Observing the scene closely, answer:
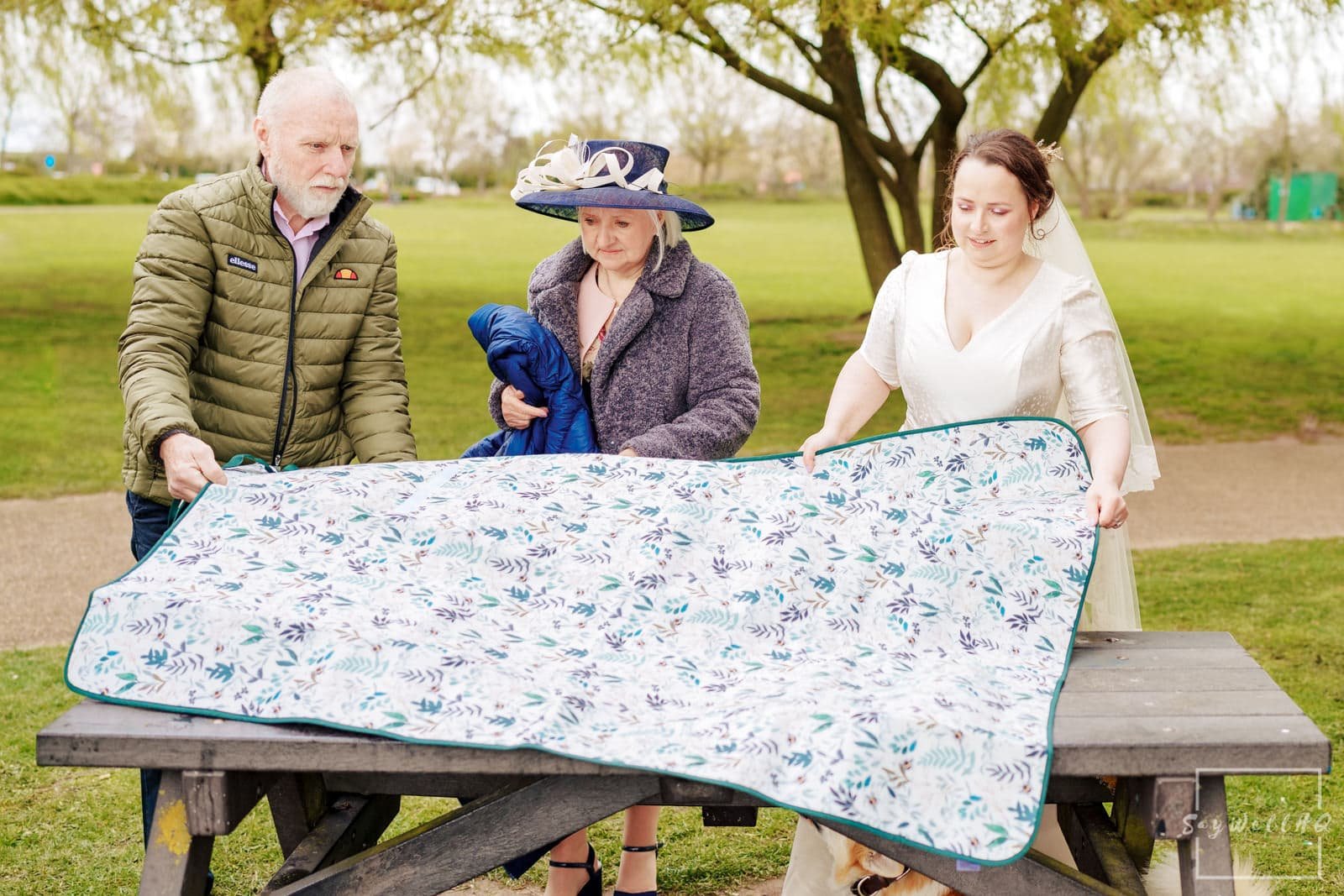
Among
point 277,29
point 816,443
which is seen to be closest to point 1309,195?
point 277,29

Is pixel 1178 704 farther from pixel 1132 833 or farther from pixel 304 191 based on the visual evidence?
pixel 304 191

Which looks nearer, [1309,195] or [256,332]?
[256,332]

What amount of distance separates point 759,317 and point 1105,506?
14.5 m

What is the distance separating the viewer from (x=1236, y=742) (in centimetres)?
223

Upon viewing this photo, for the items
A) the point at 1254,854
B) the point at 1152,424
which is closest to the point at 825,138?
the point at 1152,424

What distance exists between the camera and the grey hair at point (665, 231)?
3139mm

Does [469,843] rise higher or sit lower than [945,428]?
lower

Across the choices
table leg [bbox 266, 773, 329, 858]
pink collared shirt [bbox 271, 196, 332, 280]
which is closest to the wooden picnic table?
table leg [bbox 266, 773, 329, 858]

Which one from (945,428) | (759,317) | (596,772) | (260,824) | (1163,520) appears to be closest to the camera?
(596,772)

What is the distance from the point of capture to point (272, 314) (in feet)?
9.98

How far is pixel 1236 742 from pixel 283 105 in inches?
86.3

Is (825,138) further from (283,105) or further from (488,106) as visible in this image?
(283,105)

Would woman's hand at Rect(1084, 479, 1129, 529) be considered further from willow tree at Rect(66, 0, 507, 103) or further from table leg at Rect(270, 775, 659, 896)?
willow tree at Rect(66, 0, 507, 103)

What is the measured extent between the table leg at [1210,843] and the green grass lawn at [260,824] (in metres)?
1.17
